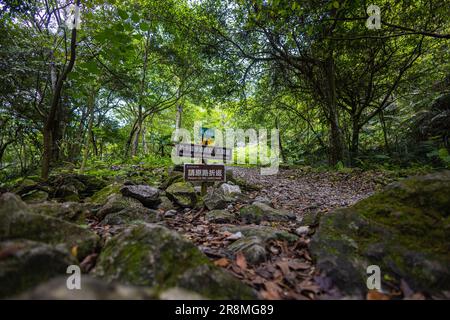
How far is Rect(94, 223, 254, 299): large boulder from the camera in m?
1.40

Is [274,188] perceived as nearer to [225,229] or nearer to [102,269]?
[225,229]

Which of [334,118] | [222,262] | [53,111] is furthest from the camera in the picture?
[334,118]

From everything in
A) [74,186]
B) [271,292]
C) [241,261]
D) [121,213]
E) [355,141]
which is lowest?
[271,292]

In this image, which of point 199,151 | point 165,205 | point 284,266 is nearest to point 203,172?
point 199,151

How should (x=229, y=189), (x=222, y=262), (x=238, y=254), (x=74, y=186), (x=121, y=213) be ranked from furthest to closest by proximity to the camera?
1. (x=229, y=189)
2. (x=74, y=186)
3. (x=121, y=213)
4. (x=238, y=254)
5. (x=222, y=262)

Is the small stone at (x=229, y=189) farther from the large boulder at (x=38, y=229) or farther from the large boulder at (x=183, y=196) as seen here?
the large boulder at (x=38, y=229)

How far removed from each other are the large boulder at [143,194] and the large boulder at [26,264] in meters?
2.27

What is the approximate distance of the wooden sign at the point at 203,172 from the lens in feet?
13.8

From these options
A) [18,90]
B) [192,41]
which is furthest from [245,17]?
[18,90]

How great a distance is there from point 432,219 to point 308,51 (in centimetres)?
898

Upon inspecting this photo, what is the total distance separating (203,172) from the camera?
171 inches

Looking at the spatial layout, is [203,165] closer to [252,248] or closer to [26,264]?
[252,248]

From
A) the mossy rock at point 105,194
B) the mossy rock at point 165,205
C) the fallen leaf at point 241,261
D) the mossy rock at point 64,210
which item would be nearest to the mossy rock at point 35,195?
the mossy rock at point 105,194

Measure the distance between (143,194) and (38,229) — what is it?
2068 millimetres
